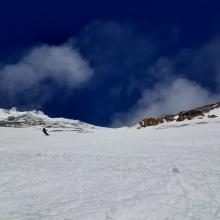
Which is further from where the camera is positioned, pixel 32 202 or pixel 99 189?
pixel 99 189

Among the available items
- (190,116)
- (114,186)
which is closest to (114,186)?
(114,186)

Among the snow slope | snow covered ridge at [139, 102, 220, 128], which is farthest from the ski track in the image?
snow covered ridge at [139, 102, 220, 128]

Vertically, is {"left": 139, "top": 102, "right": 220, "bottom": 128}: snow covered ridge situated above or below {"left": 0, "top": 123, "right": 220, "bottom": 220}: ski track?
above

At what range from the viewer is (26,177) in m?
20.0

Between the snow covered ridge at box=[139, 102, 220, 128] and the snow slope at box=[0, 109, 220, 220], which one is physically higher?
the snow covered ridge at box=[139, 102, 220, 128]

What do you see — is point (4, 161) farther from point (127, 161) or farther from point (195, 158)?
point (195, 158)

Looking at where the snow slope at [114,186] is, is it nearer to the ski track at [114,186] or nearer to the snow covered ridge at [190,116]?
the ski track at [114,186]

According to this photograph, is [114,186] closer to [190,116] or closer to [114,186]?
[114,186]

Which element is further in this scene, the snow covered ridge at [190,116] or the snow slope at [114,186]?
the snow covered ridge at [190,116]

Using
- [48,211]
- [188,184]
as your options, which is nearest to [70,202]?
[48,211]

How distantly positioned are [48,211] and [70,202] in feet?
3.83

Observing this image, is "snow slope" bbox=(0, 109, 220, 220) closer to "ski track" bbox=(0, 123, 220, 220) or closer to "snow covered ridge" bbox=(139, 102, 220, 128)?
"ski track" bbox=(0, 123, 220, 220)

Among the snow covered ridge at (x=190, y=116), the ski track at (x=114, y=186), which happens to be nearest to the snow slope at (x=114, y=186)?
the ski track at (x=114, y=186)

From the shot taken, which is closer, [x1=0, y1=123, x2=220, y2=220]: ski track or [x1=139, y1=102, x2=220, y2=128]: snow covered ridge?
[x1=0, y1=123, x2=220, y2=220]: ski track
